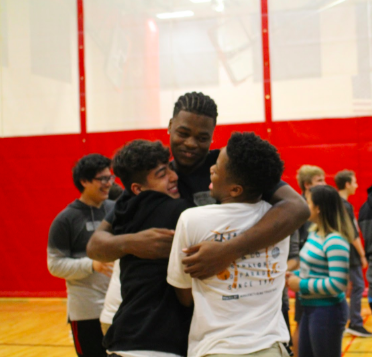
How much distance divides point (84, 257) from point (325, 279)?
1.42 meters

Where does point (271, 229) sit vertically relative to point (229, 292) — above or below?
above

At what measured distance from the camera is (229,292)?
1423mm

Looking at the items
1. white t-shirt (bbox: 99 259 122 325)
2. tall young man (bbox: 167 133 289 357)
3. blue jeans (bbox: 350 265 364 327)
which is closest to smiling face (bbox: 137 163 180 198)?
tall young man (bbox: 167 133 289 357)

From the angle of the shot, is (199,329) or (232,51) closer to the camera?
(199,329)

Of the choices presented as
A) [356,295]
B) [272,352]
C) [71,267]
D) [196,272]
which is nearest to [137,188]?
[196,272]

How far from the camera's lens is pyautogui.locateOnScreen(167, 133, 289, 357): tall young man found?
1407 millimetres

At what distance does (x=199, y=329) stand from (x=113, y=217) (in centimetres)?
55

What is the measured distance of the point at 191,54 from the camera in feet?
22.1

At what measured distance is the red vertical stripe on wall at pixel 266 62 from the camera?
6461 millimetres

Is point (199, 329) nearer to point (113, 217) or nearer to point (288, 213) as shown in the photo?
point (288, 213)

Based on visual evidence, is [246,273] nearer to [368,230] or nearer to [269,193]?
[269,193]

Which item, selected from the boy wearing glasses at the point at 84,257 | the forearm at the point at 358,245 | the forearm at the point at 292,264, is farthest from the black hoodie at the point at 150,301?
the forearm at the point at 358,245

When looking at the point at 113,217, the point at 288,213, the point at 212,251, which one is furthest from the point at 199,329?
the point at 113,217

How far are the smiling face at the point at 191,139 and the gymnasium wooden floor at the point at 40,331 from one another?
3.28 metres
